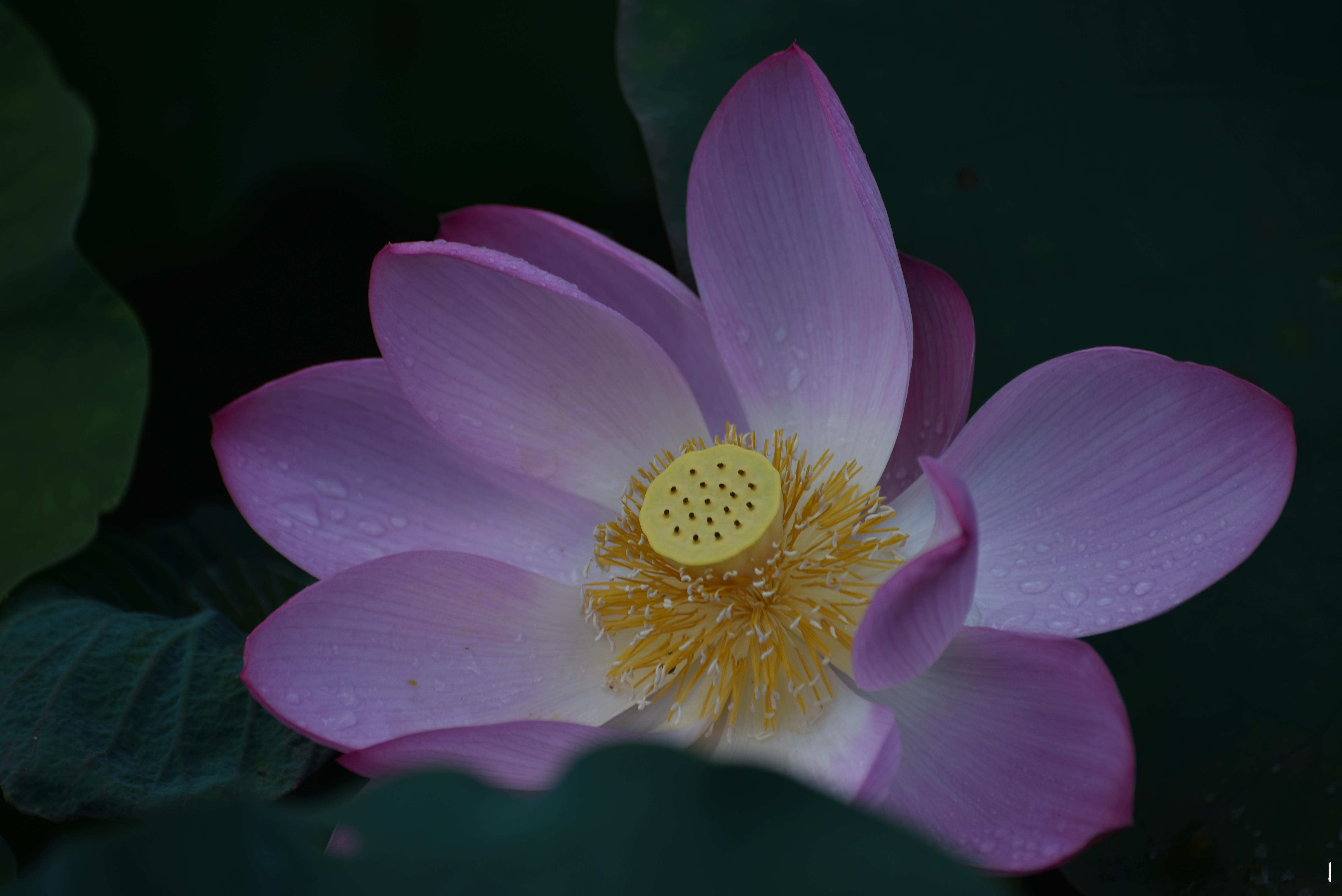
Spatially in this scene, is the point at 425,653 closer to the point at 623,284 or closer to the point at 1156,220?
the point at 623,284

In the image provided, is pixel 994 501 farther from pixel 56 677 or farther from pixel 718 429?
pixel 56 677

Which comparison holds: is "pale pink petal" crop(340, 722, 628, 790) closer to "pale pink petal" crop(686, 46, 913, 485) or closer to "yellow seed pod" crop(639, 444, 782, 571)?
"yellow seed pod" crop(639, 444, 782, 571)

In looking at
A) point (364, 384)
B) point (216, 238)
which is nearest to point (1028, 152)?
point (364, 384)

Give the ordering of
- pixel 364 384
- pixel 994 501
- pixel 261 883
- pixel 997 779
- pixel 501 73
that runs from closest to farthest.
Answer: pixel 261 883 < pixel 997 779 < pixel 994 501 < pixel 364 384 < pixel 501 73

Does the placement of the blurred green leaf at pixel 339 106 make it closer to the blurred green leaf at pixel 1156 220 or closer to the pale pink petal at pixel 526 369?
the blurred green leaf at pixel 1156 220

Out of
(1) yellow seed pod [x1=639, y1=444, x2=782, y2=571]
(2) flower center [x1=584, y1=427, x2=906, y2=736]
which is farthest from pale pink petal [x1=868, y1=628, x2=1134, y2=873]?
(1) yellow seed pod [x1=639, y1=444, x2=782, y2=571]

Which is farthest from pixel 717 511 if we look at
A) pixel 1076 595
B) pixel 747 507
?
pixel 1076 595
